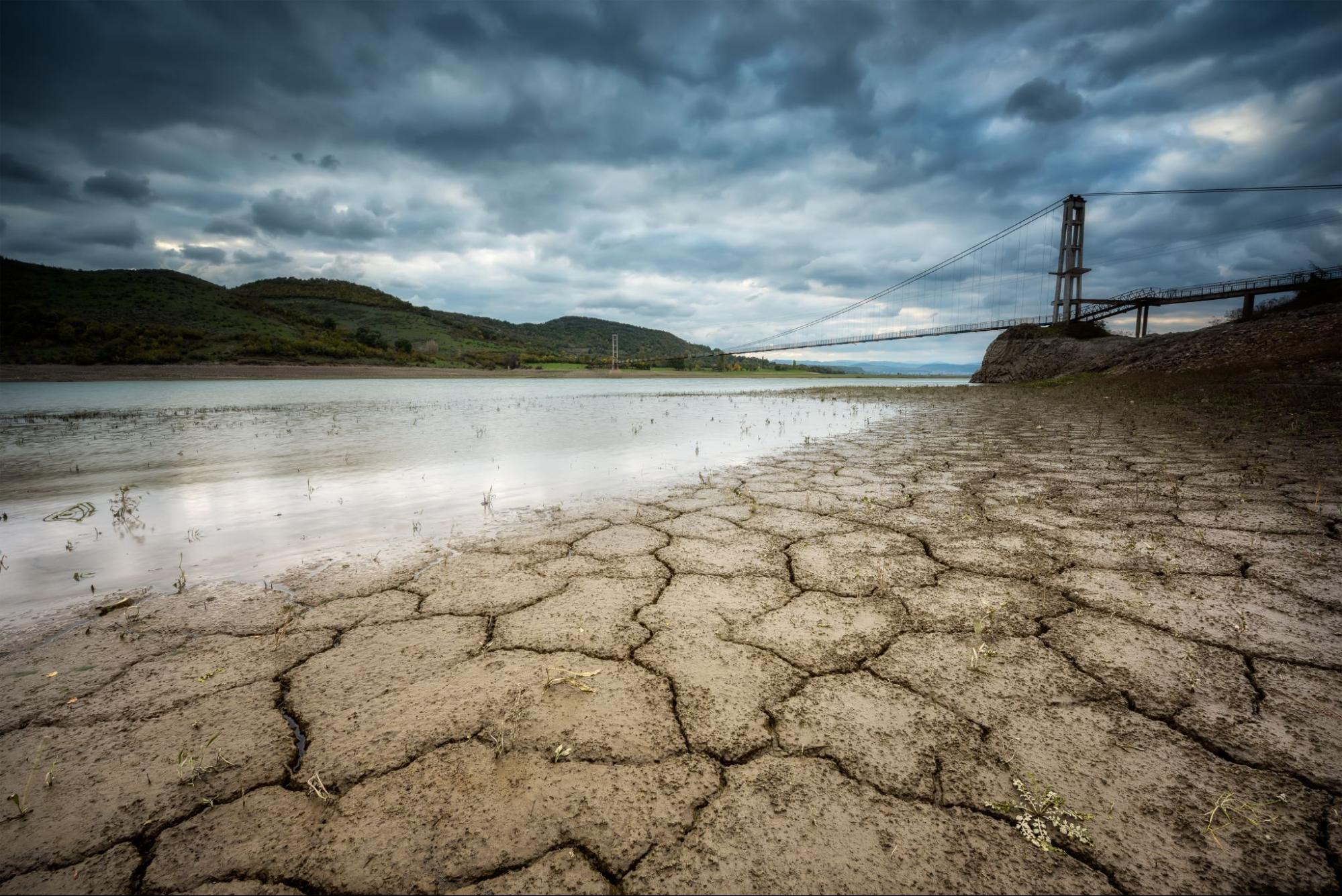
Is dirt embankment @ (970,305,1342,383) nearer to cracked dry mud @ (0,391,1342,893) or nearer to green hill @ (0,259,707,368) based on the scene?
cracked dry mud @ (0,391,1342,893)

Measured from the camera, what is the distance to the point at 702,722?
122 cm

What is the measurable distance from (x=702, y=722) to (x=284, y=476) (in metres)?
4.49

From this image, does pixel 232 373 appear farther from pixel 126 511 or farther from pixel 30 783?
pixel 30 783

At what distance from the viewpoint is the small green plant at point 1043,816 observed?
884 mm

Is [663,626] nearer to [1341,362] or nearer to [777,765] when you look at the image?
[777,765]

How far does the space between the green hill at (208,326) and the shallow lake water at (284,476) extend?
2520 cm

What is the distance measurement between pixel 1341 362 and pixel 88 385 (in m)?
37.5

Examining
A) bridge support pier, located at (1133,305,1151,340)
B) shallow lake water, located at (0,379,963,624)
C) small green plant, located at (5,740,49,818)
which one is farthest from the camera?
bridge support pier, located at (1133,305,1151,340)

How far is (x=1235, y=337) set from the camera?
11.3m

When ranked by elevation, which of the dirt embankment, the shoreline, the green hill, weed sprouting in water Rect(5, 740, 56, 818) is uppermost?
the green hill

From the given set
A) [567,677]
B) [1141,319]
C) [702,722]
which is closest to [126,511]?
[567,677]

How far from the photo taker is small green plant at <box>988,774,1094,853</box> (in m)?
0.88

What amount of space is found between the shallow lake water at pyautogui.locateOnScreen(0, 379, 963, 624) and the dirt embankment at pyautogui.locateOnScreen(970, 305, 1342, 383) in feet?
26.1

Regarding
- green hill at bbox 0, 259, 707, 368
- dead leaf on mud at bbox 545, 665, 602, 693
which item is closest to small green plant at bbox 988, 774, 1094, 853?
dead leaf on mud at bbox 545, 665, 602, 693
